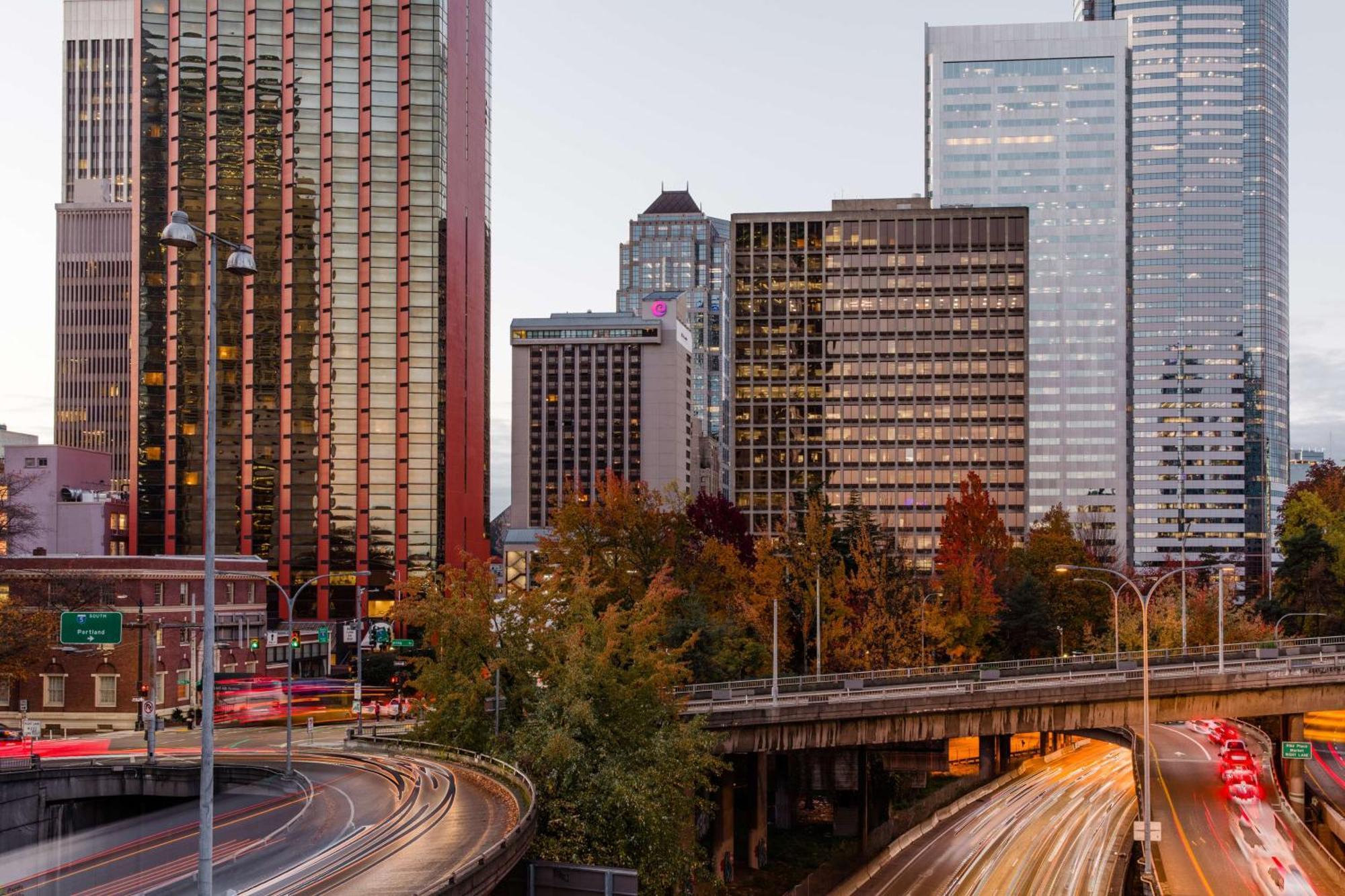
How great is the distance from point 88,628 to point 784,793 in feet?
129

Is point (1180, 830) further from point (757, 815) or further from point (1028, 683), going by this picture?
point (757, 815)

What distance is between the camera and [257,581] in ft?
291

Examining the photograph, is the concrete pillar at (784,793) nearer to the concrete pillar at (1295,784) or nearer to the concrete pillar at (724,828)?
the concrete pillar at (724,828)

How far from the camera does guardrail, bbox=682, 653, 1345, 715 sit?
56406mm

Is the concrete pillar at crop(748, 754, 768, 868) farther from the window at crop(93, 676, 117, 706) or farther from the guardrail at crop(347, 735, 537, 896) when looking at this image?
the window at crop(93, 676, 117, 706)

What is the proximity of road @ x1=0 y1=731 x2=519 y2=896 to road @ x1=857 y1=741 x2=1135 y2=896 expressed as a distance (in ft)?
86.2

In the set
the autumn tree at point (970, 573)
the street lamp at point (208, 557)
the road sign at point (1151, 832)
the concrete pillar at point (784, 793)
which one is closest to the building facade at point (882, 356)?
the autumn tree at point (970, 573)

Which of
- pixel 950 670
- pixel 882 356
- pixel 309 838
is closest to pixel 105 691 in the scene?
pixel 309 838

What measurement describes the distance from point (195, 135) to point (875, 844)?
106 meters

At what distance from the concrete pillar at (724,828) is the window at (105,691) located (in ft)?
115

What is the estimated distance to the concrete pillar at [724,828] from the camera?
182 feet

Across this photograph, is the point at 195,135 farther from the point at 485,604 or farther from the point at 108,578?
the point at 485,604

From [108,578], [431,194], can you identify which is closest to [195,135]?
[431,194]

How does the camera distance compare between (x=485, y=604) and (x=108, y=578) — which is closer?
(x=485, y=604)
